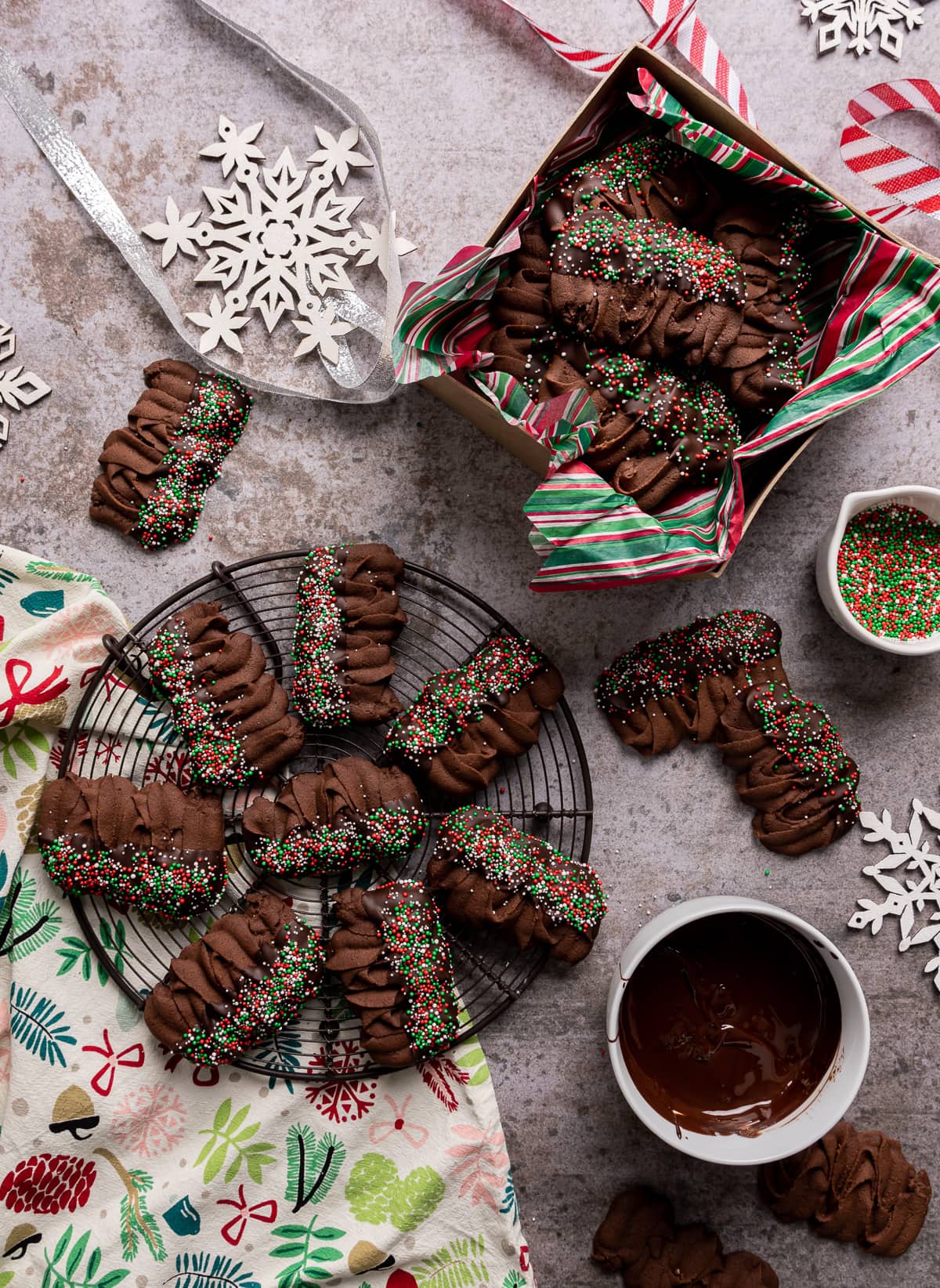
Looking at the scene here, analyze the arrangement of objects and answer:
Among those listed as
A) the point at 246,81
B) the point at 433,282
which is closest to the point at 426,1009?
the point at 433,282

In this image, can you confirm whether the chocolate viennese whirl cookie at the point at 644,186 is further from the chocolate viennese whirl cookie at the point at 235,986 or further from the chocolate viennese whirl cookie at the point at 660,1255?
the chocolate viennese whirl cookie at the point at 660,1255

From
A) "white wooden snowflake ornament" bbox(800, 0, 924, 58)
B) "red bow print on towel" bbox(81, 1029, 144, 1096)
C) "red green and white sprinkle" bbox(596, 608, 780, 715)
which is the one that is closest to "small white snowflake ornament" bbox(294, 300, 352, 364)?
"red green and white sprinkle" bbox(596, 608, 780, 715)

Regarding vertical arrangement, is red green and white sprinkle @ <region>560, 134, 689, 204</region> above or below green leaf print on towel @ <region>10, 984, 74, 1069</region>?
above

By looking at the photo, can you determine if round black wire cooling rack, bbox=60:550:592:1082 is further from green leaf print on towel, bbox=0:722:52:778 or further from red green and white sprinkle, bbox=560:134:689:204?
red green and white sprinkle, bbox=560:134:689:204

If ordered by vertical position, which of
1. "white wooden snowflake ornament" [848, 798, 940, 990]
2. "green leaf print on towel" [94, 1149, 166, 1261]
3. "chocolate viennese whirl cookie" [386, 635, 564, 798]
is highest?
"white wooden snowflake ornament" [848, 798, 940, 990]

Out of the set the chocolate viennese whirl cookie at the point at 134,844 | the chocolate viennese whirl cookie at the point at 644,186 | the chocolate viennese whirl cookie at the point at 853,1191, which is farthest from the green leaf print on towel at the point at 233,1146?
the chocolate viennese whirl cookie at the point at 644,186

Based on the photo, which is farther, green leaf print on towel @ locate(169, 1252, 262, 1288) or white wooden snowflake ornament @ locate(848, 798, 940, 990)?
white wooden snowflake ornament @ locate(848, 798, 940, 990)
